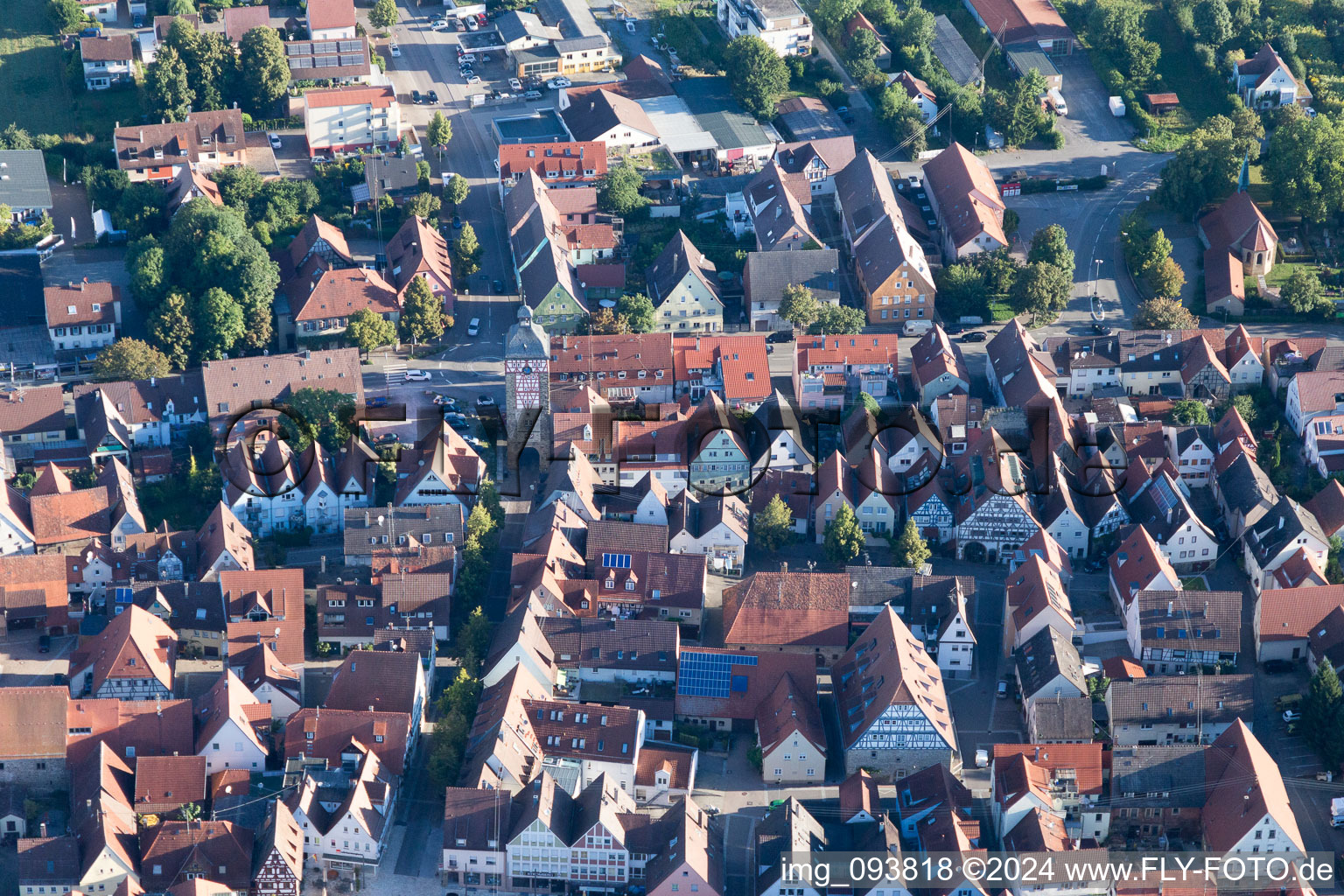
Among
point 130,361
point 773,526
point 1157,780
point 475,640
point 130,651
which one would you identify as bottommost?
point 475,640

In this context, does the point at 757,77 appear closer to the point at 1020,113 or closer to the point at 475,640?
the point at 1020,113

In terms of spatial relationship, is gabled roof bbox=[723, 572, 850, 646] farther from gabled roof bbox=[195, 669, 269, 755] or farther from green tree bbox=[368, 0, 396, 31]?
green tree bbox=[368, 0, 396, 31]

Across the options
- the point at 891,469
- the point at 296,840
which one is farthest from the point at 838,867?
the point at 891,469

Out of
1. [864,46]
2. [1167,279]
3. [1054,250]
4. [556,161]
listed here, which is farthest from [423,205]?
[1167,279]

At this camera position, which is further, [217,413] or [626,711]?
[217,413]

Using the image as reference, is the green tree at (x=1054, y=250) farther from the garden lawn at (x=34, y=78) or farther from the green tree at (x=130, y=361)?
the garden lawn at (x=34, y=78)

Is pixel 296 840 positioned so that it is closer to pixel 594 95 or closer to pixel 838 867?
pixel 838 867
